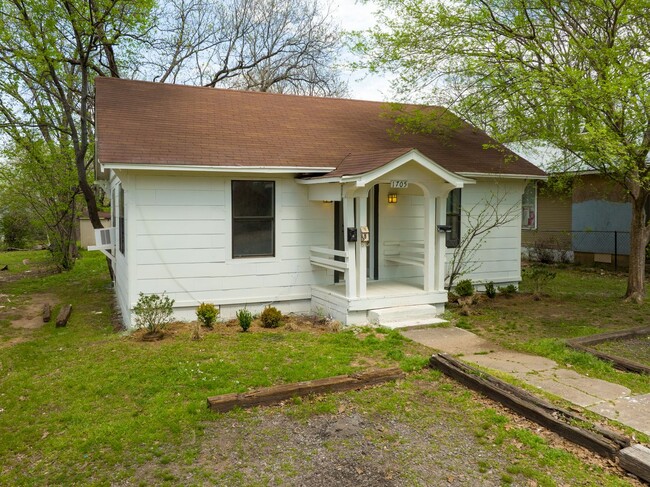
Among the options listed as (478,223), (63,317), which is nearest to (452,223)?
(478,223)

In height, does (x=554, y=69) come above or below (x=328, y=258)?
Result: above

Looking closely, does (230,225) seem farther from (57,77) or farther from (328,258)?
(57,77)

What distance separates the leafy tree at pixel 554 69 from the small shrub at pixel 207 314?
6385mm

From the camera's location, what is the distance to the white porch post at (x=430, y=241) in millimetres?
9344

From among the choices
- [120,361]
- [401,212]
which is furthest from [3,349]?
[401,212]

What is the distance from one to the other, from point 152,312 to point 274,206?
292 centimetres

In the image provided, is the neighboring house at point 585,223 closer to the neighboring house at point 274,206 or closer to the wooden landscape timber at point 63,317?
the neighboring house at point 274,206

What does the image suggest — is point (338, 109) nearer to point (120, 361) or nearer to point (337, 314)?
point (337, 314)

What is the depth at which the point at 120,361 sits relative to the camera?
22.4ft

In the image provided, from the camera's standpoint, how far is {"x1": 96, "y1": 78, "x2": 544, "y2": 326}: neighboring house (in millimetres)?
8711

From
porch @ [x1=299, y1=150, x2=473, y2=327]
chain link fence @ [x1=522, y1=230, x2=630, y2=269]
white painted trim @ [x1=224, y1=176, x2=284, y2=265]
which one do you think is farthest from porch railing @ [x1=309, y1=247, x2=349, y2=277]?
chain link fence @ [x1=522, y1=230, x2=630, y2=269]

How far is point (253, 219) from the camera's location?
947cm

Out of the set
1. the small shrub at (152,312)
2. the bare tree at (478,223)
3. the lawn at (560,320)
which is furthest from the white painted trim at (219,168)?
the lawn at (560,320)

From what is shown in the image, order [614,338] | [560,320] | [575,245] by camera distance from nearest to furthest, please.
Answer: [614,338] → [560,320] → [575,245]
